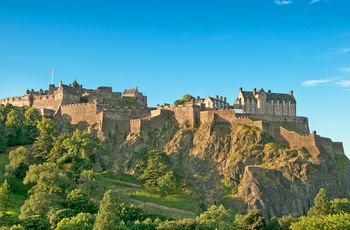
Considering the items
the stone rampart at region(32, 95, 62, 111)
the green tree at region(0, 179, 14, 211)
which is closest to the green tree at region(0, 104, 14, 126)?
the stone rampart at region(32, 95, 62, 111)

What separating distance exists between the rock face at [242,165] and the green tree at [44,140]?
1076cm

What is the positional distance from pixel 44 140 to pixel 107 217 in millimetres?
36785

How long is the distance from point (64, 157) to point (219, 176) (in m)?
27.8

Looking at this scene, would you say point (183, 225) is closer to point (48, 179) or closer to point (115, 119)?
point (48, 179)

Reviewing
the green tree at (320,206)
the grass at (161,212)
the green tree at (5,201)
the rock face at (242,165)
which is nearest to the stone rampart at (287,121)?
the rock face at (242,165)

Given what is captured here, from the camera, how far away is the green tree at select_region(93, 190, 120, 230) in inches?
2685

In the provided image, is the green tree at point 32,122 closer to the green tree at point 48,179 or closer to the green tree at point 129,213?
the green tree at point 48,179

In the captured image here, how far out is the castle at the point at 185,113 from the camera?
10262 cm

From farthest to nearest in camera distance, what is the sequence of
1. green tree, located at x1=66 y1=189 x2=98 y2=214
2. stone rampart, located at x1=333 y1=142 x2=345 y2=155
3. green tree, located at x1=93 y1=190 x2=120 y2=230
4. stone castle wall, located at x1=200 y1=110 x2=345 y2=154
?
stone rampart, located at x1=333 y1=142 x2=345 y2=155 → stone castle wall, located at x1=200 y1=110 x2=345 y2=154 → green tree, located at x1=66 y1=189 x2=98 y2=214 → green tree, located at x1=93 y1=190 x2=120 y2=230

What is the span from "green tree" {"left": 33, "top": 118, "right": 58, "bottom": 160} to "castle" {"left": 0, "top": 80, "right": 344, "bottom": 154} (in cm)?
792

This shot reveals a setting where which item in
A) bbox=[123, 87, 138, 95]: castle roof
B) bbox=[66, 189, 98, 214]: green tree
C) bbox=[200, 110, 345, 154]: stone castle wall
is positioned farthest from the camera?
bbox=[123, 87, 138, 95]: castle roof

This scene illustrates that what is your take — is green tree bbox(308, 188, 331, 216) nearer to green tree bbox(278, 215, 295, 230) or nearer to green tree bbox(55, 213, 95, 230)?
green tree bbox(278, 215, 295, 230)

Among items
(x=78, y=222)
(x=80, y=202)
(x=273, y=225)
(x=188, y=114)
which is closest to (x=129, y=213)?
(x=80, y=202)

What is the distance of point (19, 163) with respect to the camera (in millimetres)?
96562
